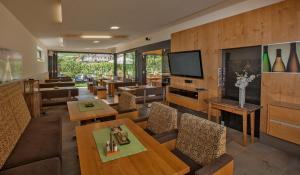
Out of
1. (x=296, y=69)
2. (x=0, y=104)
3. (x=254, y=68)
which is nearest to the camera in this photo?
(x=0, y=104)

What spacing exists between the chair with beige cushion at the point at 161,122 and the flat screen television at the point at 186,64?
7.21 ft

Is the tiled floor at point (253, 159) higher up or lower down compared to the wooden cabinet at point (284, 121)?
lower down

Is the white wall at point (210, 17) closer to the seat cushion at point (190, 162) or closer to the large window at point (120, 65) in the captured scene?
the seat cushion at point (190, 162)

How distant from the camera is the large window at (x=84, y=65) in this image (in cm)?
1145

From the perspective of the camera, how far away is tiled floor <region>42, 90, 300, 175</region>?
7.41 ft

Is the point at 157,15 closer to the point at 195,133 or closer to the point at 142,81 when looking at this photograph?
the point at 195,133

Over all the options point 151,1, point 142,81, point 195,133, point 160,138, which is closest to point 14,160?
point 160,138

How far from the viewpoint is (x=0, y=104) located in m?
2.08

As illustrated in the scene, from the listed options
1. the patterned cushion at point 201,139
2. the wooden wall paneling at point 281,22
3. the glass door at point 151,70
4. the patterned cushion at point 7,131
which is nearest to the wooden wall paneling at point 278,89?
the wooden wall paneling at point 281,22

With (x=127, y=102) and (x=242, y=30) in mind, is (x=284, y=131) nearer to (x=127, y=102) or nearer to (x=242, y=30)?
(x=242, y=30)

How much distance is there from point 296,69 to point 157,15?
2.71 metres

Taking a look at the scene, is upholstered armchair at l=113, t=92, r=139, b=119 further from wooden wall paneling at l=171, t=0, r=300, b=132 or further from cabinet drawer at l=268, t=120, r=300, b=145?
cabinet drawer at l=268, t=120, r=300, b=145

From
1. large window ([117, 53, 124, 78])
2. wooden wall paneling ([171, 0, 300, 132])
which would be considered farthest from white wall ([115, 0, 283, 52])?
large window ([117, 53, 124, 78])

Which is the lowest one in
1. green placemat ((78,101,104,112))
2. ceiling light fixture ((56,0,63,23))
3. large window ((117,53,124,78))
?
green placemat ((78,101,104,112))
